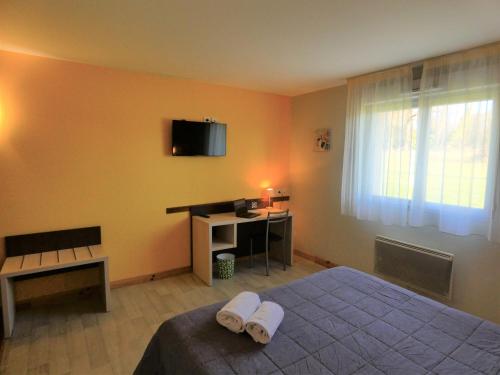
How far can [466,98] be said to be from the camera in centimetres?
246

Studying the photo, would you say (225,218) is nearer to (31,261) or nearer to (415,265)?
(31,261)

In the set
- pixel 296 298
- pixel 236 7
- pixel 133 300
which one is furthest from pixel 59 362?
pixel 236 7

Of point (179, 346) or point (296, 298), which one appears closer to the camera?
point (179, 346)

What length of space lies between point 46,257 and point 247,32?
103 inches

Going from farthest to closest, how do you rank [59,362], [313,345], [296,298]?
[59,362]
[296,298]
[313,345]

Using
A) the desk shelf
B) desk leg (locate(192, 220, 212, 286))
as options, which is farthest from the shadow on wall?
the desk shelf

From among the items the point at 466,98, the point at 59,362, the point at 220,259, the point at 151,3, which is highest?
the point at 151,3

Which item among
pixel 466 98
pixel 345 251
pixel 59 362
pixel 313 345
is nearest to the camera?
pixel 313 345

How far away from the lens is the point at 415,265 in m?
2.89

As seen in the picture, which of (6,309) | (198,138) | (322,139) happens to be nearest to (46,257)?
(6,309)

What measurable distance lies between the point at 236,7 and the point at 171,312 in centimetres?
258

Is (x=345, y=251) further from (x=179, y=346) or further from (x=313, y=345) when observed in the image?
(x=179, y=346)

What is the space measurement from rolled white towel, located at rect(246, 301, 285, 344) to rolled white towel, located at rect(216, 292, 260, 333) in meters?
0.04

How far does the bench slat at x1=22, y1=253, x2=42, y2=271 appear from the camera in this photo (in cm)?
246
